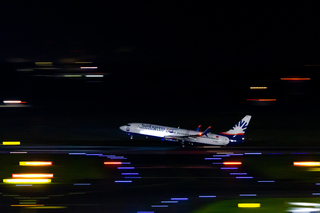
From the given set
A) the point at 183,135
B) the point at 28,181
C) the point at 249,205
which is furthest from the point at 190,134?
the point at 249,205

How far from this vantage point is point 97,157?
37.2 meters

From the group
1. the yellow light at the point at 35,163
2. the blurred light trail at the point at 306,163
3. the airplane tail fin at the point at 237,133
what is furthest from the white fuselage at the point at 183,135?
the yellow light at the point at 35,163

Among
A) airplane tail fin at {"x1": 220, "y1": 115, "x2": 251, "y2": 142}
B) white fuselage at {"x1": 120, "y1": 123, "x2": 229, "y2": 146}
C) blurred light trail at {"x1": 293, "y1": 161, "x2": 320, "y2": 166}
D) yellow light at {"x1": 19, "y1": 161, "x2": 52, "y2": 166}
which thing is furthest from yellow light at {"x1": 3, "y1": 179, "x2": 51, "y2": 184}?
airplane tail fin at {"x1": 220, "y1": 115, "x2": 251, "y2": 142}

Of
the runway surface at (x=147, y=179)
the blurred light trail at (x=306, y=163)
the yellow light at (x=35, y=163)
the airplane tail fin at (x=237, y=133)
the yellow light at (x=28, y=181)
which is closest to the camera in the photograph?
the runway surface at (x=147, y=179)

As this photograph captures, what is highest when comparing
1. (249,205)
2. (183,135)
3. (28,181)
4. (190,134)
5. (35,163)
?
(190,134)

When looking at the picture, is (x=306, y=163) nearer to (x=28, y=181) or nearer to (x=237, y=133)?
(x=237, y=133)

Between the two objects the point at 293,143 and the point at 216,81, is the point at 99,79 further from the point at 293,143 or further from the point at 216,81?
the point at 293,143

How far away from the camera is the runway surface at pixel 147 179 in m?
20.8

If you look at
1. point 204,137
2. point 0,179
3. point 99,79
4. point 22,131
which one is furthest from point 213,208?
point 99,79

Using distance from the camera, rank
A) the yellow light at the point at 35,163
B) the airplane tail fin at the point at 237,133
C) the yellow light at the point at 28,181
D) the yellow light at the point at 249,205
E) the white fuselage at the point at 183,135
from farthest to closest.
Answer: the airplane tail fin at the point at 237,133 < the white fuselage at the point at 183,135 < the yellow light at the point at 35,163 < the yellow light at the point at 28,181 < the yellow light at the point at 249,205

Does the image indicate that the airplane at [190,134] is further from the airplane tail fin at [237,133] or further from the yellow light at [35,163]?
the yellow light at [35,163]

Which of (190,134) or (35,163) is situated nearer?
(35,163)

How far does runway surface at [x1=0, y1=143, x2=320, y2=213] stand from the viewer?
20.8 metres

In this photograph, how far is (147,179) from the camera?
2727cm
